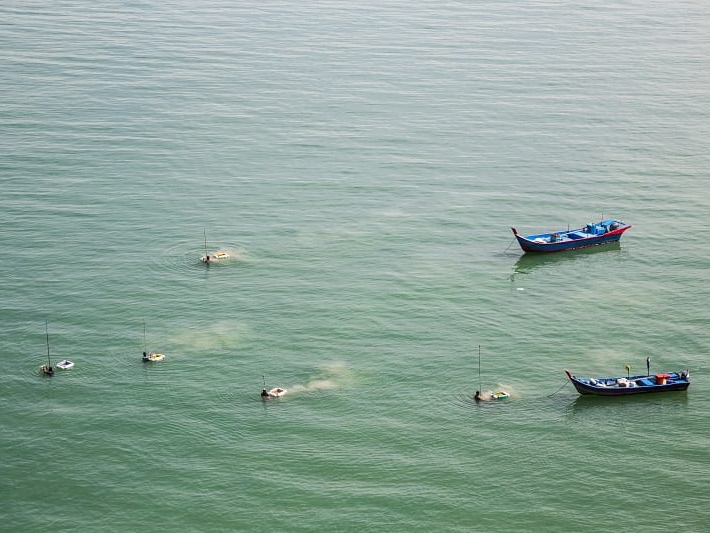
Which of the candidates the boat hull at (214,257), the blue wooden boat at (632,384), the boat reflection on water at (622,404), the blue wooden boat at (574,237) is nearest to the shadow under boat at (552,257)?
the blue wooden boat at (574,237)

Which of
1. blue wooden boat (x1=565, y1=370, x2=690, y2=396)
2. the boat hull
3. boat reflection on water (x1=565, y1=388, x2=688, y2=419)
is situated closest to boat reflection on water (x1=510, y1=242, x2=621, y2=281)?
blue wooden boat (x1=565, y1=370, x2=690, y2=396)

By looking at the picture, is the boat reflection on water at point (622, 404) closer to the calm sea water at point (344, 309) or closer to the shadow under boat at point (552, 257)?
the calm sea water at point (344, 309)

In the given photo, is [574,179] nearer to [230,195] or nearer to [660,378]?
[230,195]

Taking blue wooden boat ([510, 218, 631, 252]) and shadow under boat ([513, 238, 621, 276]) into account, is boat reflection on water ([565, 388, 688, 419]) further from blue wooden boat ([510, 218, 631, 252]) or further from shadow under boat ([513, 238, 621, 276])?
blue wooden boat ([510, 218, 631, 252])

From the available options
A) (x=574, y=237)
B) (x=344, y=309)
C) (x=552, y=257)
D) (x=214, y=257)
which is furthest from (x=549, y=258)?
(x=214, y=257)

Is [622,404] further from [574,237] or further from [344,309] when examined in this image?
[574,237]
